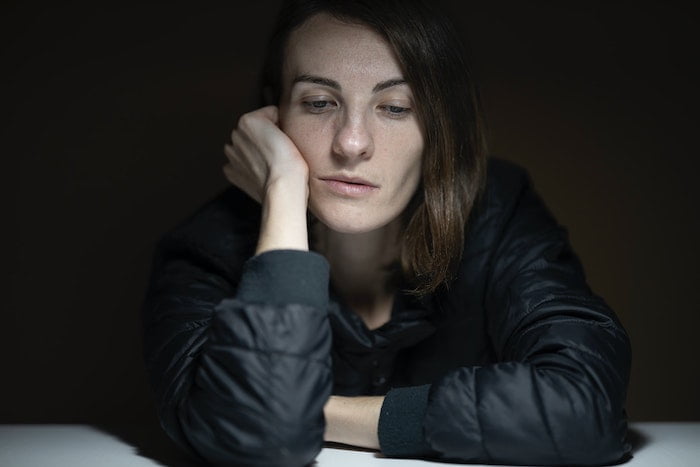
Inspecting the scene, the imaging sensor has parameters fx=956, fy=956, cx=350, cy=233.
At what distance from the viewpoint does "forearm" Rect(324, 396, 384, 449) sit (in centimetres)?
145

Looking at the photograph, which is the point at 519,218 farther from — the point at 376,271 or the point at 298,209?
the point at 298,209

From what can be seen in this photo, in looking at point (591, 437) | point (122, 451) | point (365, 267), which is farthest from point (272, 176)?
point (591, 437)

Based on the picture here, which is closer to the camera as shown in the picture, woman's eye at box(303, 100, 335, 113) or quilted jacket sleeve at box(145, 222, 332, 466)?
quilted jacket sleeve at box(145, 222, 332, 466)

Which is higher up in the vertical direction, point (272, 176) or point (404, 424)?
point (272, 176)

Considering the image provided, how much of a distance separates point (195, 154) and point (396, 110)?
2.93 ft

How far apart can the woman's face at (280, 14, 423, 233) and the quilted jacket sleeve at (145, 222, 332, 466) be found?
24cm

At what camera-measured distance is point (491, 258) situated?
174 cm

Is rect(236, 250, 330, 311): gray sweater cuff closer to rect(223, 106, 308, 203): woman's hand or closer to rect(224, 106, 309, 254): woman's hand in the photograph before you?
rect(224, 106, 309, 254): woman's hand

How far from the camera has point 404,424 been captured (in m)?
1.42

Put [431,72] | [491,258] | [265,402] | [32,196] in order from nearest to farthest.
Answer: [265,402] → [431,72] → [491,258] → [32,196]

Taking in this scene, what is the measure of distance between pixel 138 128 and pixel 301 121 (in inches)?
32.7

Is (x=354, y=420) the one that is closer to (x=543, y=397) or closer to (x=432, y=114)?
(x=543, y=397)

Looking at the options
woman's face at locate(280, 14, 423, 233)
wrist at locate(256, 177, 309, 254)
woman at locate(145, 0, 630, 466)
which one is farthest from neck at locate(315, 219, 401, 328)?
wrist at locate(256, 177, 309, 254)

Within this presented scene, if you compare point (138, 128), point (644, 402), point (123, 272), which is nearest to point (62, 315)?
point (123, 272)
